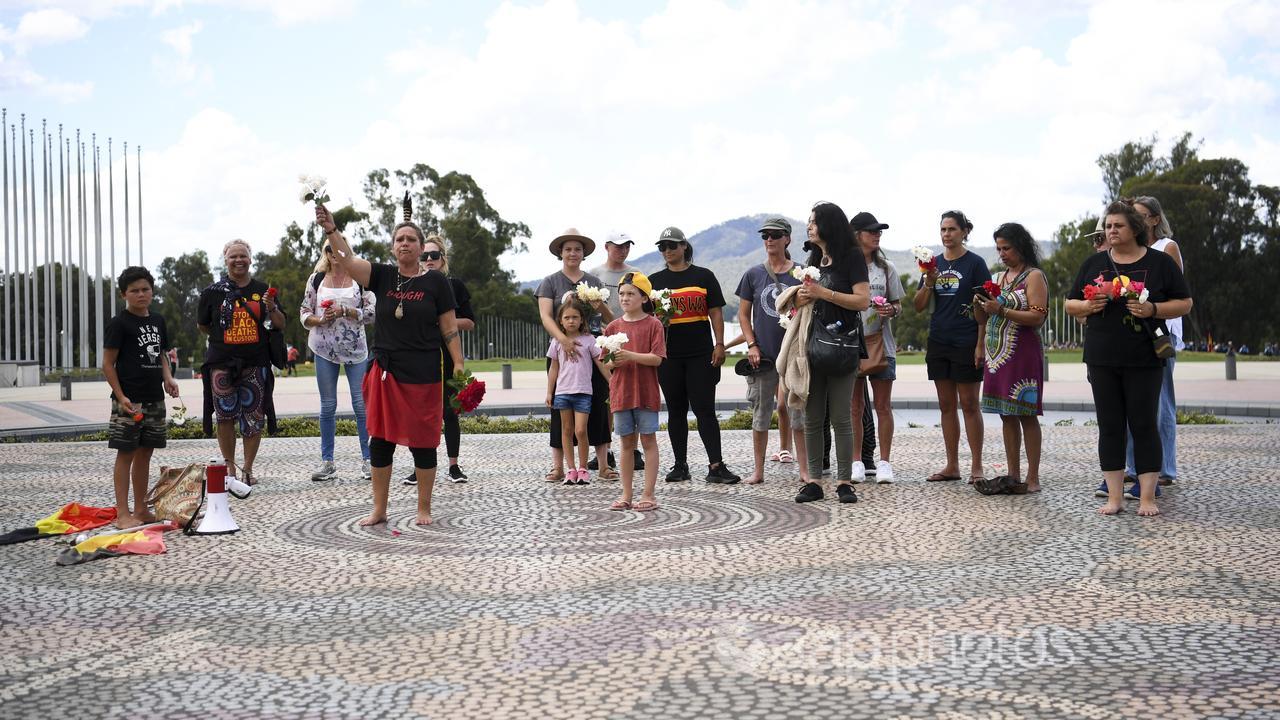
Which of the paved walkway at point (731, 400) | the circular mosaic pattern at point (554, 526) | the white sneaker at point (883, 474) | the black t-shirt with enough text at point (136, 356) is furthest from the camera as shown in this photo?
the paved walkway at point (731, 400)

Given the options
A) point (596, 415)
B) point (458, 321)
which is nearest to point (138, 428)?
point (458, 321)

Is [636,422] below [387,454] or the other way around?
the other way around

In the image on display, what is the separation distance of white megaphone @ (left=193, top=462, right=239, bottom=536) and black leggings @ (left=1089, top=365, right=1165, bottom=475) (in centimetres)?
527

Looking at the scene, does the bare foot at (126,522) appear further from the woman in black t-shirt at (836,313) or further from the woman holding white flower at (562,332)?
the woman in black t-shirt at (836,313)

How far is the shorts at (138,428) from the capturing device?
684 centimetres

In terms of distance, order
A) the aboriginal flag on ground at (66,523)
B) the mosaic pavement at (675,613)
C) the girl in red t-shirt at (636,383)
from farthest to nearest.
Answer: the girl in red t-shirt at (636,383) < the aboriginal flag on ground at (66,523) < the mosaic pavement at (675,613)

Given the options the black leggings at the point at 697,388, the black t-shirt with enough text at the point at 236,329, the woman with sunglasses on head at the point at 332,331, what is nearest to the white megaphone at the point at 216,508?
the black t-shirt with enough text at the point at 236,329

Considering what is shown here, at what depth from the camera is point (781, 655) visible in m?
4.02

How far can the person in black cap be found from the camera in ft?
29.6

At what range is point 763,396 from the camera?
931 centimetres

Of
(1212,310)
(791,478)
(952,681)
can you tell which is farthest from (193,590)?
(1212,310)

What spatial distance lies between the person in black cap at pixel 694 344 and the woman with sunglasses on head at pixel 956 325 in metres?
1.63

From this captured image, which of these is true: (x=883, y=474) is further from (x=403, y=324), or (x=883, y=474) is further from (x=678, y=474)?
(x=403, y=324)

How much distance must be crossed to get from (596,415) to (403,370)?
2644mm
